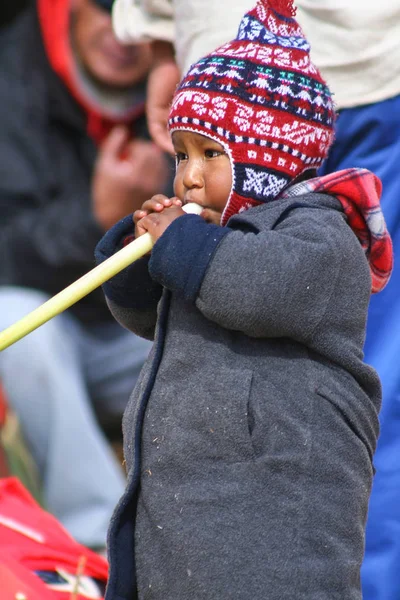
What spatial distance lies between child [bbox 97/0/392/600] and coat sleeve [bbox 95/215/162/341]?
1 cm

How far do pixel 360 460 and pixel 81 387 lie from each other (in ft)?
6.06

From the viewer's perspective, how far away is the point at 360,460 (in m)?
1.35

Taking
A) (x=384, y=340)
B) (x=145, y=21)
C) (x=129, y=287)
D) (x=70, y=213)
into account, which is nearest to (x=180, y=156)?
(x=129, y=287)

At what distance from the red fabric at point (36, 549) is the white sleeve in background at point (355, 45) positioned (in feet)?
2.88

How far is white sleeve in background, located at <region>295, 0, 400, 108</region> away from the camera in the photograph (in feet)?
5.91

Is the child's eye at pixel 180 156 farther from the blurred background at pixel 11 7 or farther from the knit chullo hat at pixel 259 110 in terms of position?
the blurred background at pixel 11 7

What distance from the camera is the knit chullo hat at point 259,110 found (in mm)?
1377

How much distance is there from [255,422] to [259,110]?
410 millimetres

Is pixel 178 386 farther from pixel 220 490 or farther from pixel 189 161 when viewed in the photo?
pixel 189 161

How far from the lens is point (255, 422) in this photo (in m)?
1.30

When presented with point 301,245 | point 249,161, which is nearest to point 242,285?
point 301,245

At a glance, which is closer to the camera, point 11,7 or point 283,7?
point 283,7

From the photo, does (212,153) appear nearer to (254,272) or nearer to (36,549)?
(254,272)

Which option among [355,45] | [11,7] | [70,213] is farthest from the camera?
[11,7]
